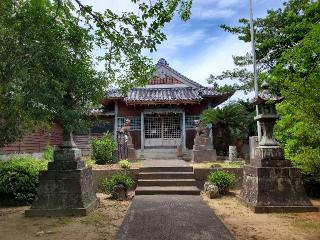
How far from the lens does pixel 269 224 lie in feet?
24.2

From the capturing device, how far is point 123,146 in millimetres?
17234

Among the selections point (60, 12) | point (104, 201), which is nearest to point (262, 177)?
point (104, 201)

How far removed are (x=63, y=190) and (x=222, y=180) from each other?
217 inches

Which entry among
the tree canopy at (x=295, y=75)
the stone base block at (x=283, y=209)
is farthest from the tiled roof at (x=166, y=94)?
the stone base block at (x=283, y=209)

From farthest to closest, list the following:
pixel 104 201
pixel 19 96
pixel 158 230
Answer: pixel 104 201, pixel 19 96, pixel 158 230

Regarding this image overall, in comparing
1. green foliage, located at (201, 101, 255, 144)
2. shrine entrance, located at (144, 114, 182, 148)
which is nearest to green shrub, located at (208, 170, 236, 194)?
green foliage, located at (201, 101, 255, 144)

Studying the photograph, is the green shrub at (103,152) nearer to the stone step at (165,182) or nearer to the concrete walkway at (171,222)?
the stone step at (165,182)

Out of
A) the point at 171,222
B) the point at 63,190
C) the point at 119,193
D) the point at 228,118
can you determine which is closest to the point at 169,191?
the point at 119,193

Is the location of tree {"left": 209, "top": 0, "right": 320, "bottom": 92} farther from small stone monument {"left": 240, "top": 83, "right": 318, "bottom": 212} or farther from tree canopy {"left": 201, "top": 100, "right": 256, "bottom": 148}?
small stone monument {"left": 240, "top": 83, "right": 318, "bottom": 212}

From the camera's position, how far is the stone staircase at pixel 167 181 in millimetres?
11328

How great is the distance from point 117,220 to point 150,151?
14.3 meters

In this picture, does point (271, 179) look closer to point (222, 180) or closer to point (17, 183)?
point (222, 180)

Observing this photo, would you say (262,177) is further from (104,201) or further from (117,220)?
(104,201)

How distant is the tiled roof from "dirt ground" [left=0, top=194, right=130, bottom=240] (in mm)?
13057
